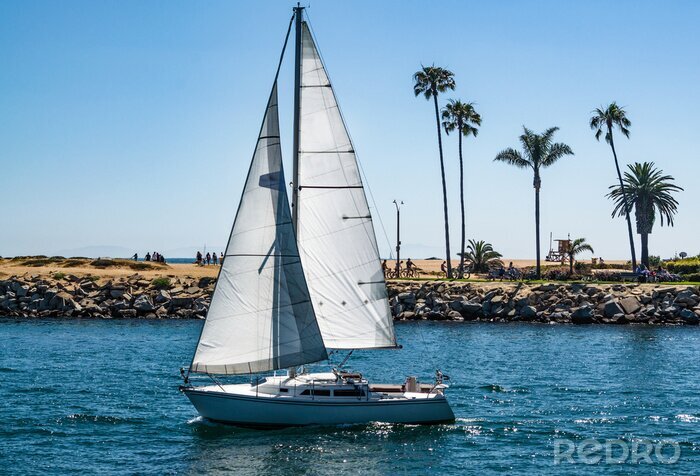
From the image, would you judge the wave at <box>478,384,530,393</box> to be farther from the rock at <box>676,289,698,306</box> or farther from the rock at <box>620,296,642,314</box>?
the rock at <box>676,289,698,306</box>

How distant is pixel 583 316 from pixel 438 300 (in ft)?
39.2

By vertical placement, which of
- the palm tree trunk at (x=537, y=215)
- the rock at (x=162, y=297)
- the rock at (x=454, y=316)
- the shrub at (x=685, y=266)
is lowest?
the rock at (x=454, y=316)

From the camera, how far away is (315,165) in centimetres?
3014

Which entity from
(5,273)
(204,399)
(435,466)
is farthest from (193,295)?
(435,466)

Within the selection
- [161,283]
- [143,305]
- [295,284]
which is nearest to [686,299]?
[143,305]

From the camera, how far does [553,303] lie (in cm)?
7225

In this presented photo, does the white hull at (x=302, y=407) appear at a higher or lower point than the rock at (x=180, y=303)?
lower

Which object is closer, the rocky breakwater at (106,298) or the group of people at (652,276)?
the rocky breakwater at (106,298)

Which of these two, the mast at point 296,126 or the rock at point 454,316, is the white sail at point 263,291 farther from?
the rock at point 454,316

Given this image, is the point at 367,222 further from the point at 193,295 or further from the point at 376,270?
the point at 193,295

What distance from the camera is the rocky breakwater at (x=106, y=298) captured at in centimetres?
7200

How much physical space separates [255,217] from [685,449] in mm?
→ 16751

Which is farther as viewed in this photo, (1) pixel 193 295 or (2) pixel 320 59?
(1) pixel 193 295

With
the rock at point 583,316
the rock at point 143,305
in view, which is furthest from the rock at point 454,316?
the rock at point 143,305
